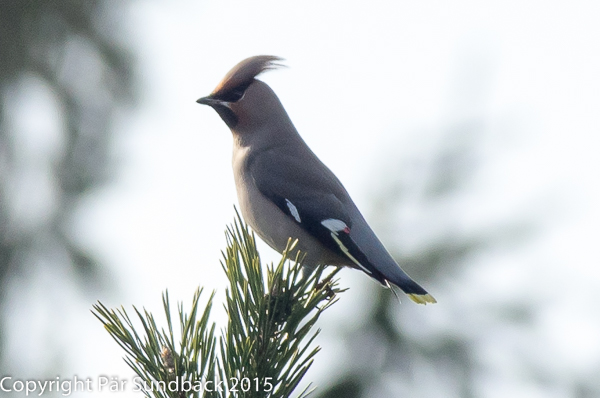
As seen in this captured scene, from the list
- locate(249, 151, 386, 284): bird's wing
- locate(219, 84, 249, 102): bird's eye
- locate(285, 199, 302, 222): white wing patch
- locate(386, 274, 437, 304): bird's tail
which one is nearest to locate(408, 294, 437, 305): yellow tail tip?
locate(386, 274, 437, 304): bird's tail

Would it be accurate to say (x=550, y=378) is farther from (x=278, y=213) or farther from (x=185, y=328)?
(x=185, y=328)

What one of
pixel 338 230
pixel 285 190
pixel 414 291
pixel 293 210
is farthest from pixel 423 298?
pixel 285 190

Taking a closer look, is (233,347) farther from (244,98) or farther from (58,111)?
(58,111)

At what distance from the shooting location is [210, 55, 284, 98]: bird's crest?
456 centimetres

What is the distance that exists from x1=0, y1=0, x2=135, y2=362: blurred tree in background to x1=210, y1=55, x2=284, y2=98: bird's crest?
120 cm

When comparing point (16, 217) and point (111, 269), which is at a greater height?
point (16, 217)

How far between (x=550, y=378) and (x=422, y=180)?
1.30m

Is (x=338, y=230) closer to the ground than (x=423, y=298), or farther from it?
farther from it

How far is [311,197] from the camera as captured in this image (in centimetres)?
414

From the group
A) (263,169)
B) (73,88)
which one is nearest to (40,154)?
(73,88)

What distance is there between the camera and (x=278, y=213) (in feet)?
13.3

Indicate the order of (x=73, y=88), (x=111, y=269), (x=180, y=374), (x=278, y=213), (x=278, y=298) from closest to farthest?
1. (x=180, y=374)
2. (x=278, y=298)
3. (x=278, y=213)
4. (x=111, y=269)
5. (x=73, y=88)

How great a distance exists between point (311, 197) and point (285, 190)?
0.13 m

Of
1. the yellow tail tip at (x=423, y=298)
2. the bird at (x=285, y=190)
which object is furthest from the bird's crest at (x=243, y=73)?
the yellow tail tip at (x=423, y=298)
